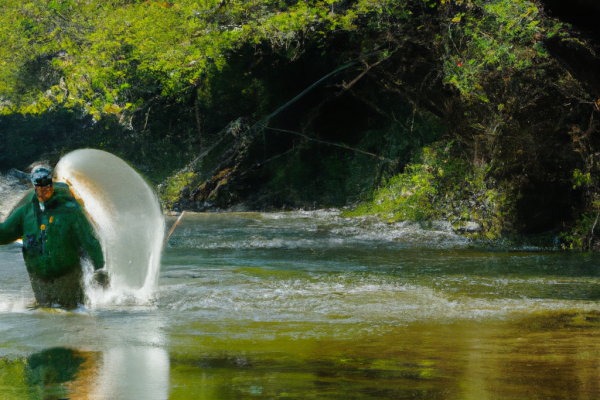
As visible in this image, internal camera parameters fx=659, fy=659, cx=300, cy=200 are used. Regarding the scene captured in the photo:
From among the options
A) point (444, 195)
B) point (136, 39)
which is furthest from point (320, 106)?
point (136, 39)

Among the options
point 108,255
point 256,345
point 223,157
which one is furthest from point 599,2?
point 223,157

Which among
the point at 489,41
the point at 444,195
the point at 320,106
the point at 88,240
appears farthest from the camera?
the point at 320,106

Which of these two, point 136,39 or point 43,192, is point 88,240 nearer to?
point 43,192

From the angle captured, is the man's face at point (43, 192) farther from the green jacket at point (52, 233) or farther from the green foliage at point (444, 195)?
the green foliage at point (444, 195)

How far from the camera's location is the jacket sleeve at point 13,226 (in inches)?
253

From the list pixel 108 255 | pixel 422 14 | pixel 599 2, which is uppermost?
pixel 422 14

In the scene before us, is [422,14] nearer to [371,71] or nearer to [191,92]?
[371,71]

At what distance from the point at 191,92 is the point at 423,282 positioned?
1181 centimetres

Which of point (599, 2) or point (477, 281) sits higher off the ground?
point (599, 2)

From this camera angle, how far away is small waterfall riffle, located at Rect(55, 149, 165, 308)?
708 centimetres

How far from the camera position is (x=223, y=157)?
18.0 metres

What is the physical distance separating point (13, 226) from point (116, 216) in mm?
1167

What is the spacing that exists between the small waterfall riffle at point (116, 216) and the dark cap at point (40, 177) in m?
0.71

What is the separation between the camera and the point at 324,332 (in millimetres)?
5758
